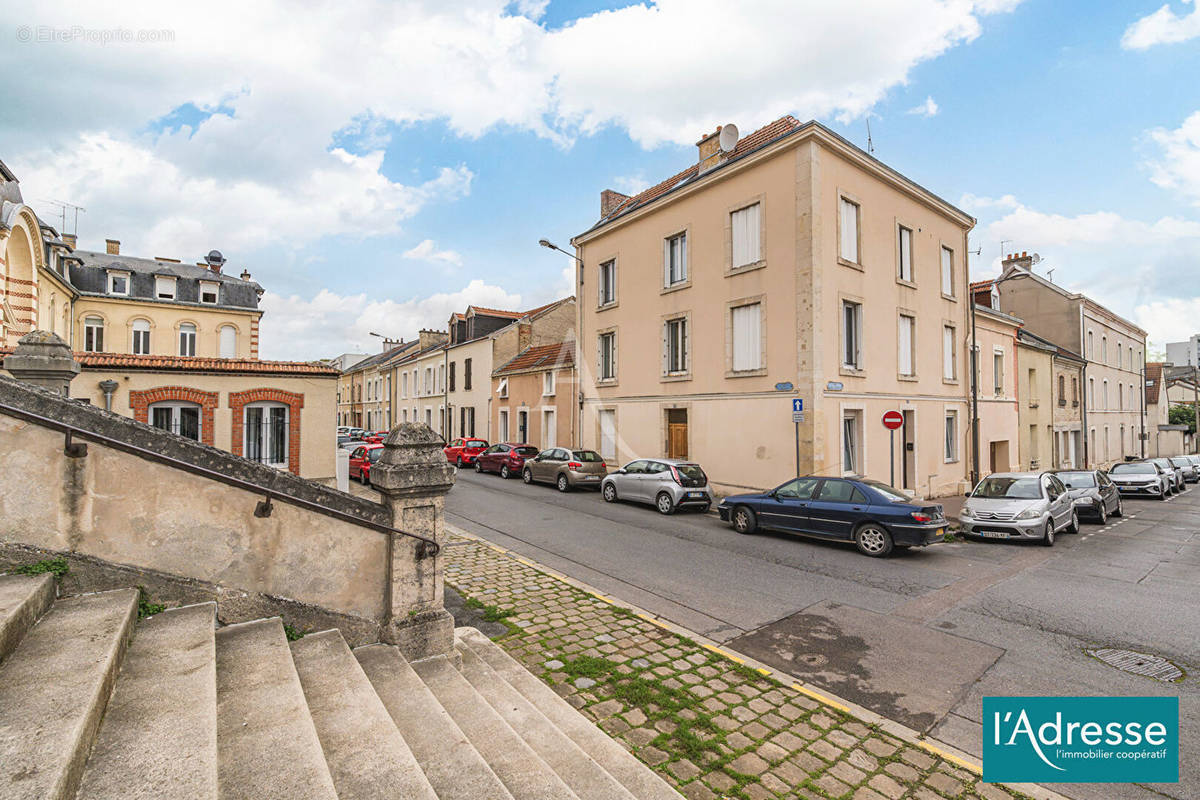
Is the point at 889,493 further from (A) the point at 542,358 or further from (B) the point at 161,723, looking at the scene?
(A) the point at 542,358

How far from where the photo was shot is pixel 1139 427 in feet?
125

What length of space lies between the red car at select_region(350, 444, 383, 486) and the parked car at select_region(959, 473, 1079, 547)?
18.8 metres

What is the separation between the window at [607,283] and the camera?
21.0m

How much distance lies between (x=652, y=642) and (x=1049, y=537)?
10322mm

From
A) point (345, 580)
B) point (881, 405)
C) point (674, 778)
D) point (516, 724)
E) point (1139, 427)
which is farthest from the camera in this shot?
point (1139, 427)

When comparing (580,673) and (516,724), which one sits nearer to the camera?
(516,724)

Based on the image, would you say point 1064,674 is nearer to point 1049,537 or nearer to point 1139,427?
point 1049,537

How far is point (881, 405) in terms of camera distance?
1598cm

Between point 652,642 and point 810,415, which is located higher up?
point 810,415

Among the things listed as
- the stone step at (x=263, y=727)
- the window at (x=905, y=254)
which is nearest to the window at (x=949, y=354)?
the window at (x=905, y=254)

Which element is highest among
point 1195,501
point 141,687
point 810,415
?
point 810,415

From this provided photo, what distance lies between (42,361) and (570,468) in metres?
13.1

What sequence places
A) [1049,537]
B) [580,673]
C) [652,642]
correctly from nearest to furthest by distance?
[580,673], [652,642], [1049,537]

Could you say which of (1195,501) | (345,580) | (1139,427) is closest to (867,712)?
(345,580)
